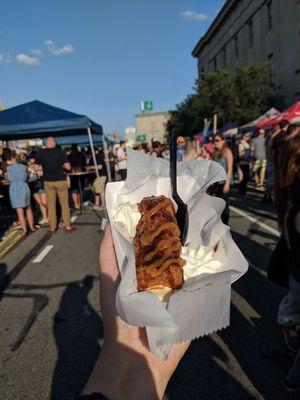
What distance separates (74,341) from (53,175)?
15.8 feet

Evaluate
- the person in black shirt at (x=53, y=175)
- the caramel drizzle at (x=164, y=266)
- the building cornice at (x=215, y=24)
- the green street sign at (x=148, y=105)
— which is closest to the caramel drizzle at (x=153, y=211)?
the caramel drizzle at (x=164, y=266)

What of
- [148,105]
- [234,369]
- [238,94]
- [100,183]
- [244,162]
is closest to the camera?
[234,369]

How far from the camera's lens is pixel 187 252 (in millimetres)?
1379

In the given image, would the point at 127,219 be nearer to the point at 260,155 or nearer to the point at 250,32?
the point at 260,155

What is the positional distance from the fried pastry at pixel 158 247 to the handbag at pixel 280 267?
1796 millimetres

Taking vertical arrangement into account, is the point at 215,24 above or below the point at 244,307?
above

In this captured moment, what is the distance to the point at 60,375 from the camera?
2.62m

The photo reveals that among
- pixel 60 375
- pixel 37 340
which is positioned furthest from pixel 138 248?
pixel 37 340

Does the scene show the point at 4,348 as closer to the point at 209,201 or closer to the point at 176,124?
the point at 209,201

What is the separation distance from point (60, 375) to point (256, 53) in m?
32.4

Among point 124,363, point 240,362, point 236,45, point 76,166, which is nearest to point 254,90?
point 236,45

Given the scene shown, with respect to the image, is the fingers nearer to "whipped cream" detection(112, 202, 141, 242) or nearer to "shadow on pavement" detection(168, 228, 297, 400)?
Answer: "whipped cream" detection(112, 202, 141, 242)

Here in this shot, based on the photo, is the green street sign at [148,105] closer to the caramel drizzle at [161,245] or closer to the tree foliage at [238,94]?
the tree foliage at [238,94]

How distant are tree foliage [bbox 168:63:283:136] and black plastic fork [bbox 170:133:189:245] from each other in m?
25.3
